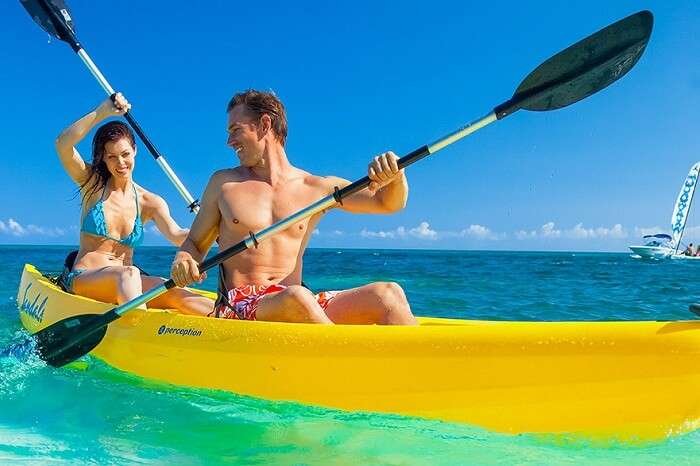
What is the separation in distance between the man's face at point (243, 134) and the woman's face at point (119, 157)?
155 cm

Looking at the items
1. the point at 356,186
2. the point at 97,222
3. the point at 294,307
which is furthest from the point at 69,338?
the point at 356,186

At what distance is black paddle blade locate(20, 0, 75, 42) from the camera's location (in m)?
6.25

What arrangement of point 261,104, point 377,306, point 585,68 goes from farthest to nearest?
point 261,104
point 585,68
point 377,306

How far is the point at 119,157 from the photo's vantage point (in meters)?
4.46

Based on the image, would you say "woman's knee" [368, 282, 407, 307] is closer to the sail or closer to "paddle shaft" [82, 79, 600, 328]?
"paddle shaft" [82, 79, 600, 328]

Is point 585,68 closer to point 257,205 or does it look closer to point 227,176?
point 257,205

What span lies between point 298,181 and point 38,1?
14.7ft

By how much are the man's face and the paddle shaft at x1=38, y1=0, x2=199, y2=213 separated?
2845 mm

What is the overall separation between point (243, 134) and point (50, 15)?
4254mm

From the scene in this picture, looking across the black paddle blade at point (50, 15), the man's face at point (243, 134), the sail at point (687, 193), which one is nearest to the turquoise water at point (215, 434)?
the man's face at point (243, 134)

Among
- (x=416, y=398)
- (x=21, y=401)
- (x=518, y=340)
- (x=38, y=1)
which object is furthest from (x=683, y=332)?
(x=38, y=1)

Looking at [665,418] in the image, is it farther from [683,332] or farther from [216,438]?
[216,438]

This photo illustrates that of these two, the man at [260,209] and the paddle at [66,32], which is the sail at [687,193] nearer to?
the paddle at [66,32]


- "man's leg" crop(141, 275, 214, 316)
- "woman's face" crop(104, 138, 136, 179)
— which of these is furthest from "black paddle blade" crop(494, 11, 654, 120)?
"woman's face" crop(104, 138, 136, 179)
